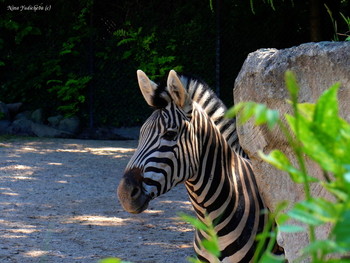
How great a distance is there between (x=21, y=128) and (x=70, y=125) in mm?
959

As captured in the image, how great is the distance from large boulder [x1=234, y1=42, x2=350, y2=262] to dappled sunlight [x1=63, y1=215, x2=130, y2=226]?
3551 millimetres

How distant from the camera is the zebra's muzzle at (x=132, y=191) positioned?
11.6 feet

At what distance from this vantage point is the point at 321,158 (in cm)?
69

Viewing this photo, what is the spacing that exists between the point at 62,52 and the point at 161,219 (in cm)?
717

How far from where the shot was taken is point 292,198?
9.20 feet

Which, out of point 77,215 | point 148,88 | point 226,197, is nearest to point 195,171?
point 226,197

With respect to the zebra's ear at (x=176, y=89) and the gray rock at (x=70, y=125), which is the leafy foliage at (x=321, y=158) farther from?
the gray rock at (x=70, y=125)

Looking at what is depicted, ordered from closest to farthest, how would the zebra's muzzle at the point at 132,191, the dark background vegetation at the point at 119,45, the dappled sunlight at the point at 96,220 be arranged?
the zebra's muzzle at the point at 132,191
the dappled sunlight at the point at 96,220
the dark background vegetation at the point at 119,45

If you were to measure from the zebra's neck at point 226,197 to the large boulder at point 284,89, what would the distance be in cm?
56

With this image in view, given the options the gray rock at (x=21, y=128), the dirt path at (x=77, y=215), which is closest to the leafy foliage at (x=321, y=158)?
the dirt path at (x=77, y=215)

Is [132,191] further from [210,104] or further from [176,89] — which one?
[210,104]

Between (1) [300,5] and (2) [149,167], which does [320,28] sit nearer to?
(1) [300,5]

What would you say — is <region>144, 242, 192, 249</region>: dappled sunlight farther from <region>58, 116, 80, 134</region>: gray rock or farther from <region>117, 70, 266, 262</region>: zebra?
<region>58, 116, 80, 134</region>: gray rock

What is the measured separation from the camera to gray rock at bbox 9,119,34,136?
1238 cm
